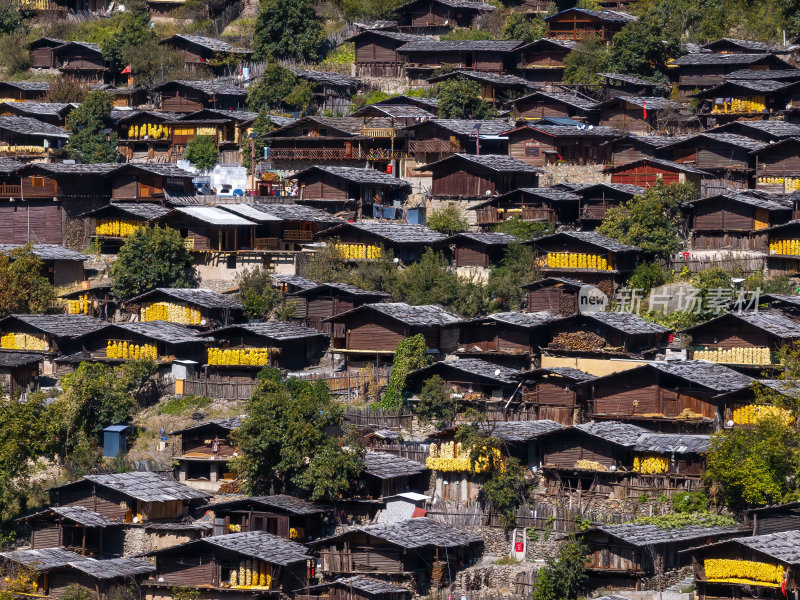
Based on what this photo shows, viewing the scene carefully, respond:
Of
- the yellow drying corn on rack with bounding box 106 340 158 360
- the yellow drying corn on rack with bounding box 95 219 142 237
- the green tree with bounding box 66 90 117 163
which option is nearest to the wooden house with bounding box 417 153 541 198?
the yellow drying corn on rack with bounding box 95 219 142 237

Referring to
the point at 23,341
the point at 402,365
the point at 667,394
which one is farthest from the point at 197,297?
the point at 667,394

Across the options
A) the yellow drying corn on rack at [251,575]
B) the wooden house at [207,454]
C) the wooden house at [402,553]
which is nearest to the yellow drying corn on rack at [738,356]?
the wooden house at [402,553]

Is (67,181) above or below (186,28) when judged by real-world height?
below

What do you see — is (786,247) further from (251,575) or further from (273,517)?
(251,575)

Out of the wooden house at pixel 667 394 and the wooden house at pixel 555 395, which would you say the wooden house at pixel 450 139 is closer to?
the wooden house at pixel 555 395

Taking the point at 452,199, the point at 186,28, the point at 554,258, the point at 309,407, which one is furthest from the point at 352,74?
the point at 309,407

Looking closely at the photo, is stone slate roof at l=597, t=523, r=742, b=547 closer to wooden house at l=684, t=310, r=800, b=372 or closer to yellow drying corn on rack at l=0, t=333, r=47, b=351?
wooden house at l=684, t=310, r=800, b=372

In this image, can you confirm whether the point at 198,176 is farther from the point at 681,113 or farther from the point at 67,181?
the point at 681,113

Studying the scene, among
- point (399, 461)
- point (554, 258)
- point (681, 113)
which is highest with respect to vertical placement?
point (681, 113)
